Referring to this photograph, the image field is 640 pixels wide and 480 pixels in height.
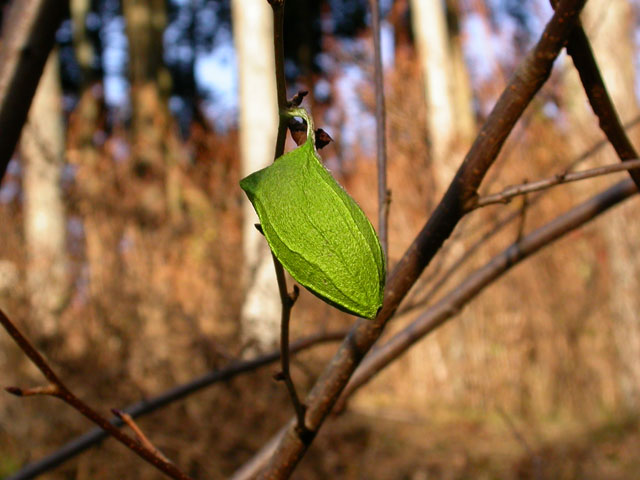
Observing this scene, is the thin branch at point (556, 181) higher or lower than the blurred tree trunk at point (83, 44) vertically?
lower

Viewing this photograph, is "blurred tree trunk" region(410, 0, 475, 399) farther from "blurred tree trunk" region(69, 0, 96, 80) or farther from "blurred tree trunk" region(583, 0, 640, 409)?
"blurred tree trunk" region(69, 0, 96, 80)

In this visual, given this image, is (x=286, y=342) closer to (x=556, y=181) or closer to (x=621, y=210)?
(x=556, y=181)

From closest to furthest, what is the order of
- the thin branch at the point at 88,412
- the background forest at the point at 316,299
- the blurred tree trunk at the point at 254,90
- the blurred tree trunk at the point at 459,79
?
1. the thin branch at the point at 88,412
2. the background forest at the point at 316,299
3. the blurred tree trunk at the point at 254,90
4. the blurred tree trunk at the point at 459,79

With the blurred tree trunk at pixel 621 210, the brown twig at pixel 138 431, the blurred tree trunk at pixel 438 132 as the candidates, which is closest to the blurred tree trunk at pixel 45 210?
the blurred tree trunk at pixel 438 132

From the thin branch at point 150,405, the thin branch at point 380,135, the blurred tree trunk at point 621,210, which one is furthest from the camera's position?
the blurred tree trunk at point 621,210

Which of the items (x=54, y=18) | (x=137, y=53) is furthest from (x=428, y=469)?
(x=137, y=53)

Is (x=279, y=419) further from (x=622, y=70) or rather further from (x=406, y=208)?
(x=622, y=70)

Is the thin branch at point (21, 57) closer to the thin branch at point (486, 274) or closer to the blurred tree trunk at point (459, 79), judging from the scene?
the thin branch at point (486, 274)
